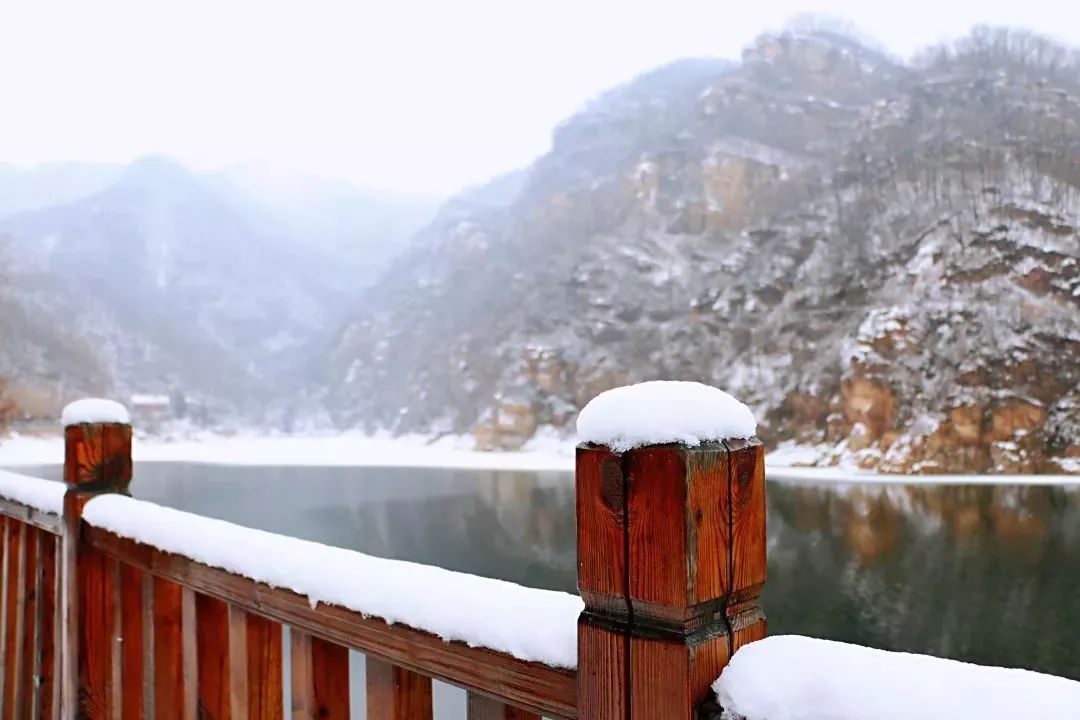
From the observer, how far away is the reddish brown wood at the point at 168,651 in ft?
4.74

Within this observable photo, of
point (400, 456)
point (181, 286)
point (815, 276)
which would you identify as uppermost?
point (181, 286)

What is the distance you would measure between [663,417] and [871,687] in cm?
→ 24

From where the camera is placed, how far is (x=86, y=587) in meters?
1.72

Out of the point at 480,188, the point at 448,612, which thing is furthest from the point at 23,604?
the point at 480,188

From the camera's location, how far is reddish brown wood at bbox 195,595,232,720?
1.32 meters

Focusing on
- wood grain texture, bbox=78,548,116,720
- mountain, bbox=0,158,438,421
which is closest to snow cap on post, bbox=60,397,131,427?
wood grain texture, bbox=78,548,116,720

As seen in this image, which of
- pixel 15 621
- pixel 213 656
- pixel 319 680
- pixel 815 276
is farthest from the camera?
pixel 815 276

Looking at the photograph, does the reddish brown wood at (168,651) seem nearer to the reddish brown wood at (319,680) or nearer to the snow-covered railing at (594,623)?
the snow-covered railing at (594,623)

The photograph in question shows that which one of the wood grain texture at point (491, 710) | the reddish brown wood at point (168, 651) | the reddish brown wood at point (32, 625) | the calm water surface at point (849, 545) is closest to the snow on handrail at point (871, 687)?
the wood grain texture at point (491, 710)

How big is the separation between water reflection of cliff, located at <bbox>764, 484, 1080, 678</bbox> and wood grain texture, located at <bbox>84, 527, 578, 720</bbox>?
25.2ft

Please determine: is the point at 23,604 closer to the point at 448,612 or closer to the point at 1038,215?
the point at 448,612

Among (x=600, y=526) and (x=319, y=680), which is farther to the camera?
(x=319, y=680)

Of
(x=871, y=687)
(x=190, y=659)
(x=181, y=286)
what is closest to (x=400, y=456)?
(x=190, y=659)

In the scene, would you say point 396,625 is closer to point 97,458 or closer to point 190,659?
point 190,659
